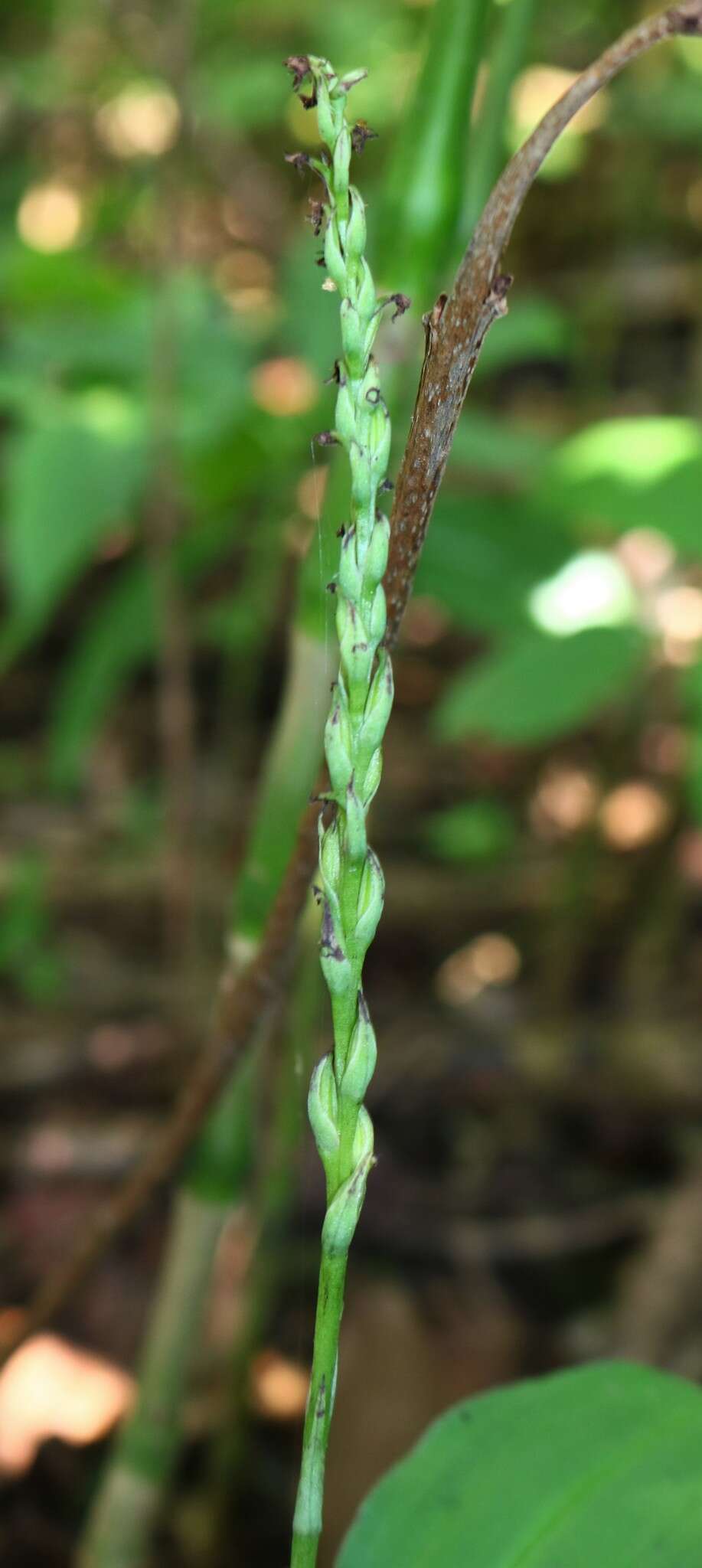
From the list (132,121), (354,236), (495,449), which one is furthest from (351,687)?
(132,121)

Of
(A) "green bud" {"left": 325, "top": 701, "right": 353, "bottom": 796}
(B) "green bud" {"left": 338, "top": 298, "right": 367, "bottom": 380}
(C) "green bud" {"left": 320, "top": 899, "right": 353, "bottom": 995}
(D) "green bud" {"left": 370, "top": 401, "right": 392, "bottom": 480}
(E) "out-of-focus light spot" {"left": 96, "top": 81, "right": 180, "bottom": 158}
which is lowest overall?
(C) "green bud" {"left": 320, "top": 899, "right": 353, "bottom": 995}

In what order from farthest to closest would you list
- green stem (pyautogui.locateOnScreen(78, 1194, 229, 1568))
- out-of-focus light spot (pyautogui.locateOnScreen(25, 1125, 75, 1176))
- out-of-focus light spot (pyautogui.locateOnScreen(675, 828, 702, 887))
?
out-of-focus light spot (pyautogui.locateOnScreen(675, 828, 702, 887)), out-of-focus light spot (pyautogui.locateOnScreen(25, 1125, 75, 1176)), green stem (pyautogui.locateOnScreen(78, 1194, 229, 1568))

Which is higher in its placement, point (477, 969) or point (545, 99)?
point (545, 99)

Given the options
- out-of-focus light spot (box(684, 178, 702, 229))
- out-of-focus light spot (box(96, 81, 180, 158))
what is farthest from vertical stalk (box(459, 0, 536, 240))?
out-of-focus light spot (box(684, 178, 702, 229))

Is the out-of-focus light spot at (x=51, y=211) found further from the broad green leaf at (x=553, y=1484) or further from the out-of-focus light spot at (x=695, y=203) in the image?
the broad green leaf at (x=553, y=1484)

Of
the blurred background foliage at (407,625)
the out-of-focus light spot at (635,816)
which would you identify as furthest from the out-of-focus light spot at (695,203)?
the out-of-focus light spot at (635,816)

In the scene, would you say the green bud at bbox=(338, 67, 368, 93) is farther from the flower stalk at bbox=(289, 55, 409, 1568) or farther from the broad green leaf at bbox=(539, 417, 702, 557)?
the broad green leaf at bbox=(539, 417, 702, 557)

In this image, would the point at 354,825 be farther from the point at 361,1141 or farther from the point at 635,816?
the point at 635,816
